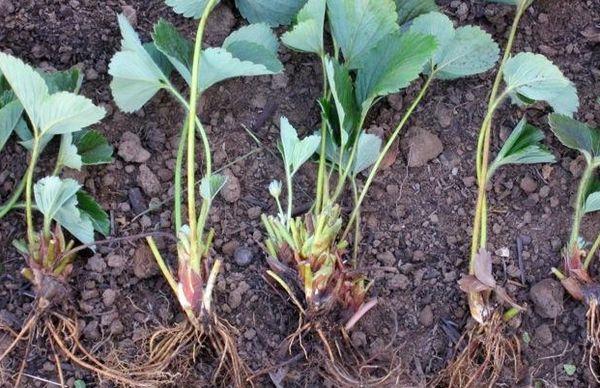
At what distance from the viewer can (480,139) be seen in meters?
1.48

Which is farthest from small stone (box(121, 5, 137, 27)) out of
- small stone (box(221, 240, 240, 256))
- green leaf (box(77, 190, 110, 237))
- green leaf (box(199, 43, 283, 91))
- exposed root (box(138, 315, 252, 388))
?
Answer: exposed root (box(138, 315, 252, 388))

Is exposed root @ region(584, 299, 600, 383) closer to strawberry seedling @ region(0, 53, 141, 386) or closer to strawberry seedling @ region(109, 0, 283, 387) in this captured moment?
strawberry seedling @ region(109, 0, 283, 387)

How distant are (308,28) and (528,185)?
0.48 metres

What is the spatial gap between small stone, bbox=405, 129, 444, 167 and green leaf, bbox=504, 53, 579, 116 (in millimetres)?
158

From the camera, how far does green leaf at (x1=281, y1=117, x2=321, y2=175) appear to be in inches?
55.1

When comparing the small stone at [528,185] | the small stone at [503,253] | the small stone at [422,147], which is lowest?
the small stone at [503,253]

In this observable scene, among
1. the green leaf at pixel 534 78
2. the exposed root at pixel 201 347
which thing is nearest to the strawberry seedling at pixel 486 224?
the green leaf at pixel 534 78

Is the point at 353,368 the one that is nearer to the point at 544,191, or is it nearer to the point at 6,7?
the point at 544,191

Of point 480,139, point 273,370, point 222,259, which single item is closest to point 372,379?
point 273,370

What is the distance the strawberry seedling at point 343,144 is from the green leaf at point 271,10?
0.06 m

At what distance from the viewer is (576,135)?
148 cm

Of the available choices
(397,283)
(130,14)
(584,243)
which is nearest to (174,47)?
(130,14)

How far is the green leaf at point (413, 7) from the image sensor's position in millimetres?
1496

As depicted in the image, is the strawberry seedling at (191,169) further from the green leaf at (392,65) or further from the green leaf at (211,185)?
the green leaf at (392,65)
